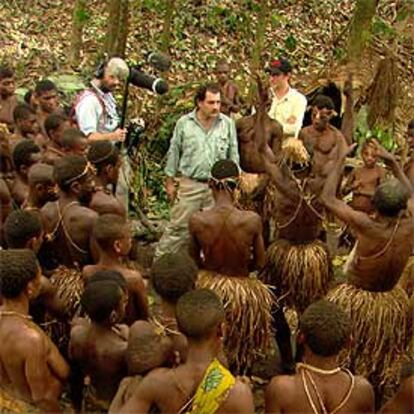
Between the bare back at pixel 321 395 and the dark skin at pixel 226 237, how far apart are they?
1875mm

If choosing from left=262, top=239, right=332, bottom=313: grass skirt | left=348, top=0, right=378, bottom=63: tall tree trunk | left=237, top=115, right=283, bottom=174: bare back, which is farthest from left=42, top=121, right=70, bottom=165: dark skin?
left=348, top=0, right=378, bottom=63: tall tree trunk

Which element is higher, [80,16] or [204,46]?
[80,16]

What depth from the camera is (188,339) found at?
12.2 ft

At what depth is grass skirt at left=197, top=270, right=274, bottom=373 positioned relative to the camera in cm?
570

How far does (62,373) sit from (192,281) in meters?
0.77

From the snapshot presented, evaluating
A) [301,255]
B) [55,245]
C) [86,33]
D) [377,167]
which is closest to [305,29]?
[86,33]

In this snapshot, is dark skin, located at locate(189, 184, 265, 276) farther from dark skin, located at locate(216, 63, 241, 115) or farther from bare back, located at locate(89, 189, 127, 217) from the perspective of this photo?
dark skin, located at locate(216, 63, 241, 115)

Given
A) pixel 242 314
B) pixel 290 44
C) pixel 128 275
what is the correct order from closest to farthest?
pixel 128 275 < pixel 242 314 < pixel 290 44

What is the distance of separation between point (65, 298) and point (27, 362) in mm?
1415

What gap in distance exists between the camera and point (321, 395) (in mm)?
3674

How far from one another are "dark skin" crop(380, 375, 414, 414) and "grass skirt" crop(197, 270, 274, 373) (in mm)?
1876

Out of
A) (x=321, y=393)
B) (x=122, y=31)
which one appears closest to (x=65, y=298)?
(x=321, y=393)

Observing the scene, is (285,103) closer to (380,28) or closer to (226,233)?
(226,233)

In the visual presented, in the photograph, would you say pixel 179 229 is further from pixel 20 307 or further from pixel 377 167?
pixel 20 307
